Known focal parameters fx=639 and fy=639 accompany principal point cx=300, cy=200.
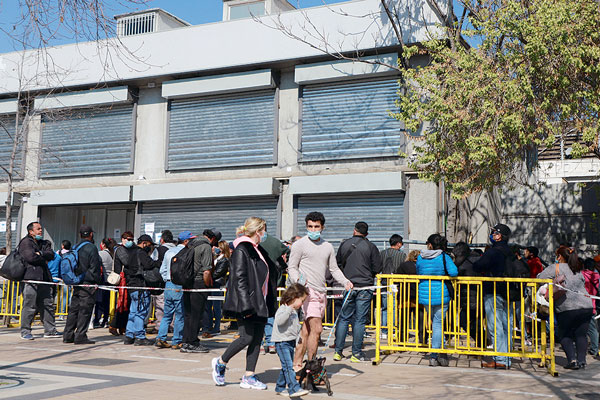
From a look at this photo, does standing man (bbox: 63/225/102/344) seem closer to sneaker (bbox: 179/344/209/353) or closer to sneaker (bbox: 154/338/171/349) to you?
sneaker (bbox: 154/338/171/349)

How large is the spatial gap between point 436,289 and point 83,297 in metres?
6.10

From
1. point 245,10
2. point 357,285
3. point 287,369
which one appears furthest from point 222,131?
point 287,369

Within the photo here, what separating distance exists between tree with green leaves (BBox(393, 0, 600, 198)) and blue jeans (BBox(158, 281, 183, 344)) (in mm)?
6249

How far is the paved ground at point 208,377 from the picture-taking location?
22.2 feet

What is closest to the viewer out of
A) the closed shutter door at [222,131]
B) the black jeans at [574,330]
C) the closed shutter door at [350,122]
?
the black jeans at [574,330]

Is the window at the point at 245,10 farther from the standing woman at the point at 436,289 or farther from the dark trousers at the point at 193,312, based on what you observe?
the standing woman at the point at 436,289

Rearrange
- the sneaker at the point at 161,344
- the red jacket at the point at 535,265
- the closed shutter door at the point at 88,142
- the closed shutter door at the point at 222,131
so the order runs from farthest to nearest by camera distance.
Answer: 1. the closed shutter door at the point at 88,142
2. the closed shutter door at the point at 222,131
3. the red jacket at the point at 535,265
4. the sneaker at the point at 161,344

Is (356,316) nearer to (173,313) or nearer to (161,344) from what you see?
(173,313)

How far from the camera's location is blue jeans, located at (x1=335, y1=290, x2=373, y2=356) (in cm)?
938

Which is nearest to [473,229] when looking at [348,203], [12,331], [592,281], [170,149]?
[348,203]

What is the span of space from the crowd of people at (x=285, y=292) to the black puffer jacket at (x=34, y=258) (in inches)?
0.7

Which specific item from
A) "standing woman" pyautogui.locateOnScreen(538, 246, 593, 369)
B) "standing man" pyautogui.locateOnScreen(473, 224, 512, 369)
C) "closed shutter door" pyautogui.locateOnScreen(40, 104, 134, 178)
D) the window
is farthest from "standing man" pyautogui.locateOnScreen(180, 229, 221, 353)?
the window

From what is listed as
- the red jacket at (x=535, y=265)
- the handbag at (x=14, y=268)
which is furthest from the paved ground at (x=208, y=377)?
the red jacket at (x=535, y=265)

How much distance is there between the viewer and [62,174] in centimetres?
2122
